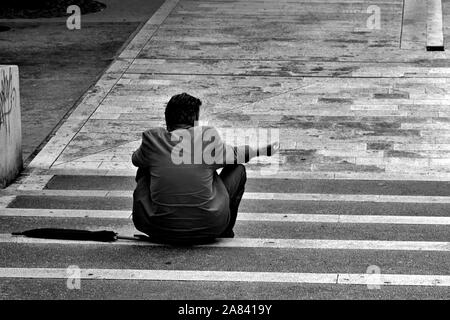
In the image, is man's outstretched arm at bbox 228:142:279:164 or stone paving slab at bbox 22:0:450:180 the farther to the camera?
stone paving slab at bbox 22:0:450:180

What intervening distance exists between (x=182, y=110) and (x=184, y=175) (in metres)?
0.50

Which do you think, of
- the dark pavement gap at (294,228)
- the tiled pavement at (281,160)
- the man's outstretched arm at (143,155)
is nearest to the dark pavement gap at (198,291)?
the tiled pavement at (281,160)

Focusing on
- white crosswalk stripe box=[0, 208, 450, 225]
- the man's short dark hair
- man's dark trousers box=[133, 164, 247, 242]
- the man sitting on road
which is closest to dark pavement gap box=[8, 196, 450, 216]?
white crosswalk stripe box=[0, 208, 450, 225]

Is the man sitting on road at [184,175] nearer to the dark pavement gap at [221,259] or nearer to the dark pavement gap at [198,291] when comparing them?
the dark pavement gap at [221,259]

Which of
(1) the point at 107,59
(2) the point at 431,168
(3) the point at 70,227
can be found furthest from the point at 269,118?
(3) the point at 70,227

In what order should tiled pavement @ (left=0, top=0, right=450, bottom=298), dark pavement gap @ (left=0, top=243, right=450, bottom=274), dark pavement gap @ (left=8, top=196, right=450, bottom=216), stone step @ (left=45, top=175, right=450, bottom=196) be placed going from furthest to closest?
1. stone step @ (left=45, top=175, right=450, bottom=196)
2. dark pavement gap @ (left=8, top=196, right=450, bottom=216)
3. dark pavement gap @ (left=0, top=243, right=450, bottom=274)
4. tiled pavement @ (left=0, top=0, right=450, bottom=298)

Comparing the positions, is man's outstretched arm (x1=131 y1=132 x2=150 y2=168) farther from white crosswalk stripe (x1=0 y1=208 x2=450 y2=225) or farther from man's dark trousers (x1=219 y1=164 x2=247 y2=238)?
white crosswalk stripe (x1=0 y1=208 x2=450 y2=225)

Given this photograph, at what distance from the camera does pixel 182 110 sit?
7.94m

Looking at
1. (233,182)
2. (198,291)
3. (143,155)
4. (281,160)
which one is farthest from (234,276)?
(281,160)

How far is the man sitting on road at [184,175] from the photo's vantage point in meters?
7.97

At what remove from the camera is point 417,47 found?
17.2m

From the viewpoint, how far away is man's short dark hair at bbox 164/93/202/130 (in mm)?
7918

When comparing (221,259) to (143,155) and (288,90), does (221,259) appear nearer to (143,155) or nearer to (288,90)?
(143,155)
